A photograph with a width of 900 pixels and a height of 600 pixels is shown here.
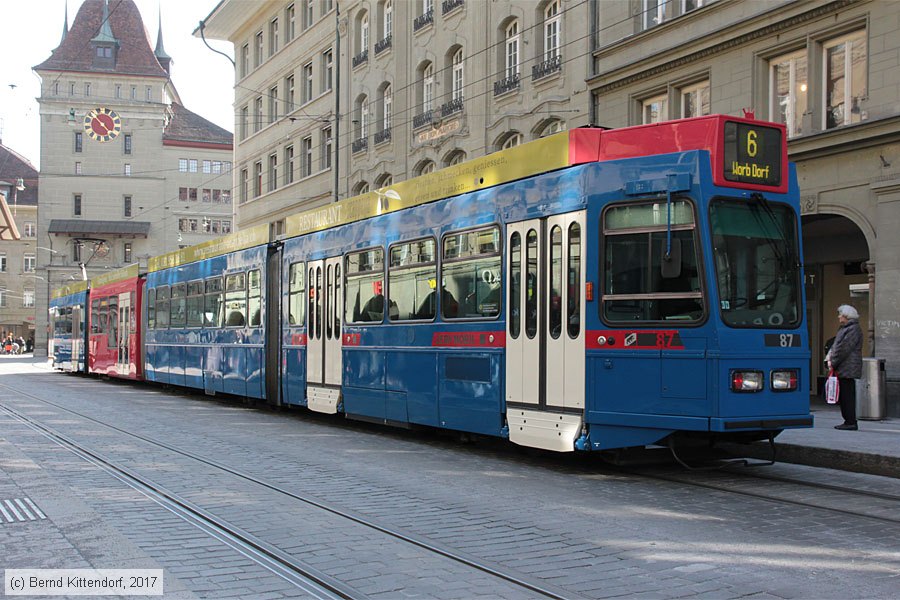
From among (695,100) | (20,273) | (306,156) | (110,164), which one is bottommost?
(695,100)

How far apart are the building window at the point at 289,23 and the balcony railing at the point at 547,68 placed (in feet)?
64.8

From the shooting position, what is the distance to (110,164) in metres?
86.2

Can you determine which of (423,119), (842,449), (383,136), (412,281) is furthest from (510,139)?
(842,449)

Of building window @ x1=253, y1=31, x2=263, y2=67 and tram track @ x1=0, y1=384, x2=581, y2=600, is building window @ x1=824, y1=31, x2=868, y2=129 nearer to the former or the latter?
tram track @ x1=0, y1=384, x2=581, y2=600

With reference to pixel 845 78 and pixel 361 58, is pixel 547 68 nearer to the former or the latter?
pixel 845 78

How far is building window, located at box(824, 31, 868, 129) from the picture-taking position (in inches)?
680

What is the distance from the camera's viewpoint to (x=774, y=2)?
1862cm

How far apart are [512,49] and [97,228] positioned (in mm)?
65571

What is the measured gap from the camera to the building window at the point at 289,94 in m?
42.7

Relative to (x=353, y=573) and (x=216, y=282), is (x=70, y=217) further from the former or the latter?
(x=353, y=573)

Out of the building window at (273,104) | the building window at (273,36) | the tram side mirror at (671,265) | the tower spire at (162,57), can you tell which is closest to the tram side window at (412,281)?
the tram side mirror at (671,265)

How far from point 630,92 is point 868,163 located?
22.0ft

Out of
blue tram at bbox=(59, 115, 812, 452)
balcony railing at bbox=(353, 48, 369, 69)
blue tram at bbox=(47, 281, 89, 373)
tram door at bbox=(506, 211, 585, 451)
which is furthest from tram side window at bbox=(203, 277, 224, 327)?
balcony railing at bbox=(353, 48, 369, 69)

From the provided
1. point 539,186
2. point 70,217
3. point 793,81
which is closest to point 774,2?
point 793,81
